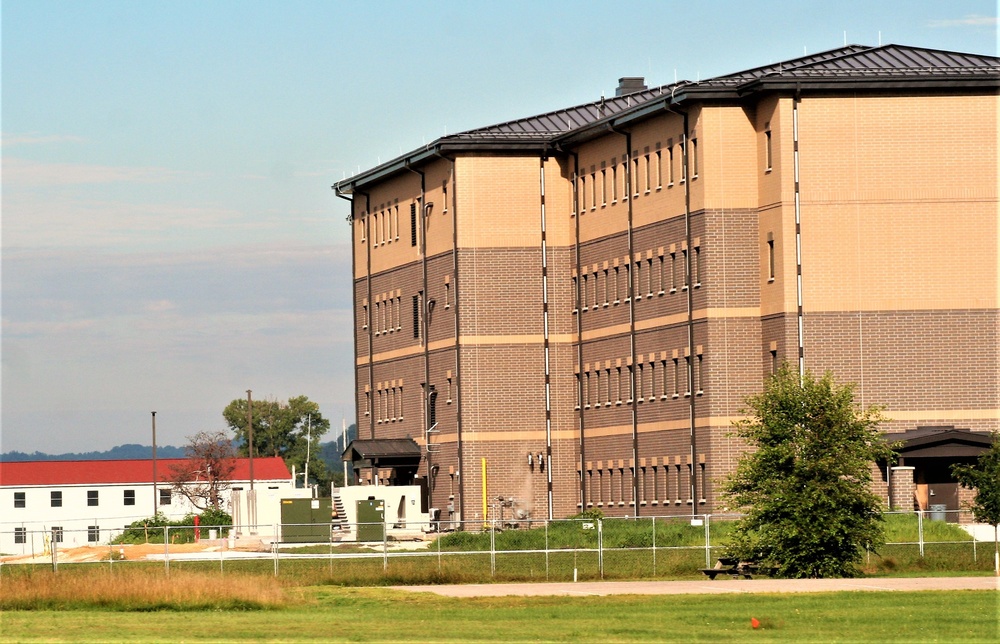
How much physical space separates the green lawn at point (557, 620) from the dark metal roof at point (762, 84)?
31.2 m

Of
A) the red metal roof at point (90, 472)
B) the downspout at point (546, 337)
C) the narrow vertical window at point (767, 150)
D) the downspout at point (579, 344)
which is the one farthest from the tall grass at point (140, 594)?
the red metal roof at point (90, 472)

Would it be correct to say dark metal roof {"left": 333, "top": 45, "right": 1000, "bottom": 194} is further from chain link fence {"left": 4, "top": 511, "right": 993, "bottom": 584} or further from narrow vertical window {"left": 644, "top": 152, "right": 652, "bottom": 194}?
chain link fence {"left": 4, "top": 511, "right": 993, "bottom": 584}

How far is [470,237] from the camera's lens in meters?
82.9

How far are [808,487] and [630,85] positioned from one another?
47.3 metres

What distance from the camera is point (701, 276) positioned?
233 ft

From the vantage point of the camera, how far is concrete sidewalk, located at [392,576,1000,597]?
4225 centimetres

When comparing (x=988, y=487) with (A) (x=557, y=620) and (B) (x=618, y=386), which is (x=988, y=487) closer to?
(A) (x=557, y=620)

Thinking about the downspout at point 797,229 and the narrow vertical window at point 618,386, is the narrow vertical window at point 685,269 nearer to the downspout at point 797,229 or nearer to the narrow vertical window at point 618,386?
the downspout at point 797,229

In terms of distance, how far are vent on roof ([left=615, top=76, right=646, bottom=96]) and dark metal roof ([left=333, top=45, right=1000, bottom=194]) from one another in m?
3.02

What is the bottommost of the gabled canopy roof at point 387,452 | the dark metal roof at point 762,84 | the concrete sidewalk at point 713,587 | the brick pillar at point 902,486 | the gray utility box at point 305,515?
the gray utility box at point 305,515

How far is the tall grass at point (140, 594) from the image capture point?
39344 mm

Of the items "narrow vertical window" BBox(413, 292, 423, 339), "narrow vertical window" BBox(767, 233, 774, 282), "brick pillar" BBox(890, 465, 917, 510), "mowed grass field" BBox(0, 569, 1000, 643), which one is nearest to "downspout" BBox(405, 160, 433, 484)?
"narrow vertical window" BBox(413, 292, 423, 339)

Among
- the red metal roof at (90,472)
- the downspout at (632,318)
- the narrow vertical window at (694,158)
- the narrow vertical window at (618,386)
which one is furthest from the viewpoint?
the red metal roof at (90,472)

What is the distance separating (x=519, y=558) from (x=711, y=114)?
1879 cm
